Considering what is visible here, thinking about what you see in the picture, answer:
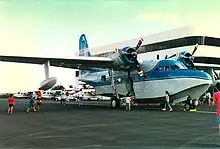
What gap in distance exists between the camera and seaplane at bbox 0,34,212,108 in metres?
23.7

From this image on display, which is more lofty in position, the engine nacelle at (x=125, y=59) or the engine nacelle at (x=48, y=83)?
the engine nacelle at (x=125, y=59)

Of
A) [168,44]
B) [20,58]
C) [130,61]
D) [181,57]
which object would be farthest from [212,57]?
[20,58]

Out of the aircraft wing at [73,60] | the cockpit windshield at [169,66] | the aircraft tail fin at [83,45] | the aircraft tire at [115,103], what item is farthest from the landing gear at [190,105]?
the aircraft tail fin at [83,45]

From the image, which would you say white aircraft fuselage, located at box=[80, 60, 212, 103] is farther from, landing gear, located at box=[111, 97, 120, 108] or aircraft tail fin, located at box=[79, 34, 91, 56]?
aircraft tail fin, located at box=[79, 34, 91, 56]

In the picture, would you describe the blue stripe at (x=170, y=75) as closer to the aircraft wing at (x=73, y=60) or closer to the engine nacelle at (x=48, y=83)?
the aircraft wing at (x=73, y=60)

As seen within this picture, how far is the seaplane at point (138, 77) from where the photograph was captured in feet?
77.7

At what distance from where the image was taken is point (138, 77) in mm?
27359

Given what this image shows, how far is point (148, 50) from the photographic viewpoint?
227 feet

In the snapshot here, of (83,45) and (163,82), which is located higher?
(83,45)

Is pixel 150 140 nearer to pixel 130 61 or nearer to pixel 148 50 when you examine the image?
pixel 130 61

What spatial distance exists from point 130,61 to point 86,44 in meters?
14.0

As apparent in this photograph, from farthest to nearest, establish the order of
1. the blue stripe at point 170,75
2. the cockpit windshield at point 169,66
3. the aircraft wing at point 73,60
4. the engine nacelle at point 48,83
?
the aircraft wing at point 73,60
the cockpit windshield at point 169,66
the engine nacelle at point 48,83
the blue stripe at point 170,75

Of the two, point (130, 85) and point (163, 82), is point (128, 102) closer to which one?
point (130, 85)

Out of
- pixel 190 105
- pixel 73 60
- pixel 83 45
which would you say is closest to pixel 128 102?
pixel 190 105
